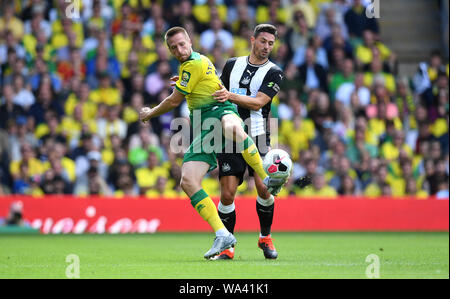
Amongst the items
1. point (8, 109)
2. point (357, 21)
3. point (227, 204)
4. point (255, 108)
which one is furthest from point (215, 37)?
point (255, 108)

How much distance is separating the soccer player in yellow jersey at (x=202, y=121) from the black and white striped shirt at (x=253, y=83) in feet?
1.26

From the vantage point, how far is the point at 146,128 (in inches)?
592

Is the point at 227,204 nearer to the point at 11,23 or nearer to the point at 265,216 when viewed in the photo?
the point at 265,216

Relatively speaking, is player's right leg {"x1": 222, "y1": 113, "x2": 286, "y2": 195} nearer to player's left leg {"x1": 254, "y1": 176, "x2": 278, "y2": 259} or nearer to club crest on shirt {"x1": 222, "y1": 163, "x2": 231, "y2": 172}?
club crest on shirt {"x1": 222, "y1": 163, "x2": 231, "y2": 172}

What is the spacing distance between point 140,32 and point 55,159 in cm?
349

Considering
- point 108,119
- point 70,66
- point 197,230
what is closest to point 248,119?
point 197,230

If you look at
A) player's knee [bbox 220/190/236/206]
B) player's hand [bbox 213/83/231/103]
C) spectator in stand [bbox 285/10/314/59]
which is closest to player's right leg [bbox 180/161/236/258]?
player's knee [bbox 220/190/236/206]

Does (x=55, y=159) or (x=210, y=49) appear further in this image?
(x=210, y=49)

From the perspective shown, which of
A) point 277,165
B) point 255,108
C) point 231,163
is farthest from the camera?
point 231,163

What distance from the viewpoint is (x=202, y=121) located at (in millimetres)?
8227

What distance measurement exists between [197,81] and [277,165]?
113cm

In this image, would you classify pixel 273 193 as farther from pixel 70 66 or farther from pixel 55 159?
pixel 70 66

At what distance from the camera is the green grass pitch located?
23.1ft

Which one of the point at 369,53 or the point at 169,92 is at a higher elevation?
the point at 369,53
